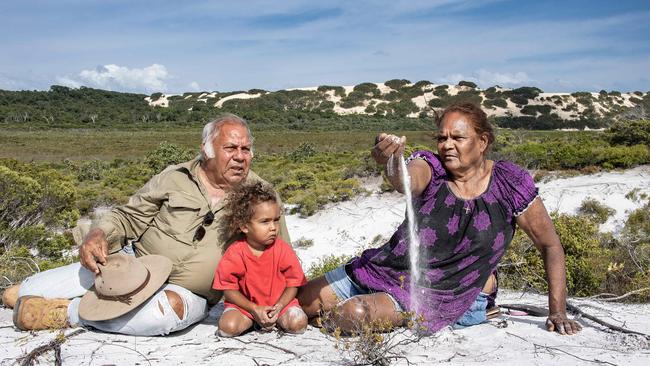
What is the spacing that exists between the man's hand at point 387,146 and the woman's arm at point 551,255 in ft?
3.36

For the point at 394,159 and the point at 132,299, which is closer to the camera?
the point at 394,159

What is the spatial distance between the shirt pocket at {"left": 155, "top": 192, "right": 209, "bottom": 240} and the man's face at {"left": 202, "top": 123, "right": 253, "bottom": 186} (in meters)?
0.23

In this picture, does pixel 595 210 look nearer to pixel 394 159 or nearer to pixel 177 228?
pixel 394 159

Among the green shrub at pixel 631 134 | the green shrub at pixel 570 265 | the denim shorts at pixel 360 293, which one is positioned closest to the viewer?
the denim shorts at pixel 360 293

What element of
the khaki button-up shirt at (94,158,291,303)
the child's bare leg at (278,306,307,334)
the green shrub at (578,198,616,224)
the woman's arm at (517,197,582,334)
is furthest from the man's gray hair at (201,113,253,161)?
the green shrub at (578,198,616,224)

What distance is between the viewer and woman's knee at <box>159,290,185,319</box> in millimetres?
3451

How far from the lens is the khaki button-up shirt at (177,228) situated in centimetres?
360

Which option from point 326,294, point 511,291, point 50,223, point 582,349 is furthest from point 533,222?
point 50,223

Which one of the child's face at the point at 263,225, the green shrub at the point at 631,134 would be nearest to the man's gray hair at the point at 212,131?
the child's face at the point at 263,225

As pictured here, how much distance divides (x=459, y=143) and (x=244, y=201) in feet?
4.43

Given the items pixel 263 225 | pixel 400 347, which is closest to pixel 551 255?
pixel 400 347

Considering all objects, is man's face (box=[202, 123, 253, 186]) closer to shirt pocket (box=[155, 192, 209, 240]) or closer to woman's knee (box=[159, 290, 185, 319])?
shirt pocket (box=[155, 192, 209, 240])

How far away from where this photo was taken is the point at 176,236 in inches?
143

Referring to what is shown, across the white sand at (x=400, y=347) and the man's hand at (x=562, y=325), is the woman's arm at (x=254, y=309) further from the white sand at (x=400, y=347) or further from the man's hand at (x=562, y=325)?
the man's hand at (x=562, y=325)
